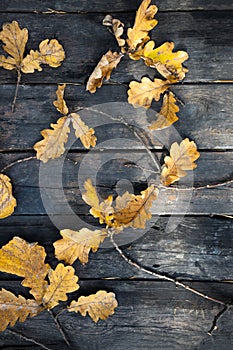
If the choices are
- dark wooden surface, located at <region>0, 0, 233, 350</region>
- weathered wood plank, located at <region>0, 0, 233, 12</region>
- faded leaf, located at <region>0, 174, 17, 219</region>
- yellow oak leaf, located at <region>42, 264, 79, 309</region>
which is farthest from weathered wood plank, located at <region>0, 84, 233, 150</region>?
yellow oak leaf, located at <region>42, 264, 79, 309</region>

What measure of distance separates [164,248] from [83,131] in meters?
0.44

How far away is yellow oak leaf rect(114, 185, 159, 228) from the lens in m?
1.48

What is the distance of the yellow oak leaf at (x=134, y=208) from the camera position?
4.84 ft

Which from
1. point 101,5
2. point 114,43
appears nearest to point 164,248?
point 114,43

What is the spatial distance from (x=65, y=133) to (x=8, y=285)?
20.1 inches

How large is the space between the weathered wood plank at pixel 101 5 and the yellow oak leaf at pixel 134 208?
1.81ft

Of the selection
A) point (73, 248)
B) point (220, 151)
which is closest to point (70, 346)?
point (73, 248)

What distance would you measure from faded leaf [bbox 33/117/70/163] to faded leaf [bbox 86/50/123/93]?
13 cm

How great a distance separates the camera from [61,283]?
1.49 metres

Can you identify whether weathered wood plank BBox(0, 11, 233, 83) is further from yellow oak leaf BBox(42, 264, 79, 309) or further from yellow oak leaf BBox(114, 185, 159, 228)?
yellow oak leaf BBox(42, 264, 79, 309)

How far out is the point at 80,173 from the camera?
155cm

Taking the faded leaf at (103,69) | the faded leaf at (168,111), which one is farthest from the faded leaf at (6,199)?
the faded leaf at (168,111)

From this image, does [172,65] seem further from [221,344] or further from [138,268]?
[221,344]

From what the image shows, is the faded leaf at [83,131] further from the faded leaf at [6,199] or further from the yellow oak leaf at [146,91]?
the faded leaf at [6,199]
